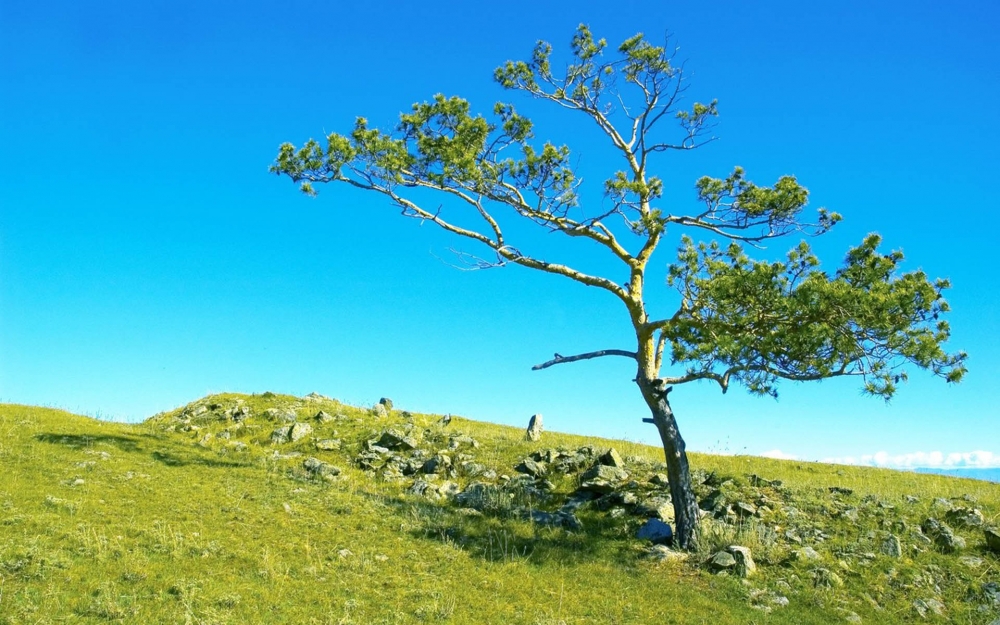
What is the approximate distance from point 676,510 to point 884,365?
6.13 meters

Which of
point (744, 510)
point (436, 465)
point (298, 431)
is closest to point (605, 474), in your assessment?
point (744, 510)

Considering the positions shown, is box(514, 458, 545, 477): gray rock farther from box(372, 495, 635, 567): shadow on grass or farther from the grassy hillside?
box(372, 495, 635, 567): shadow on grass

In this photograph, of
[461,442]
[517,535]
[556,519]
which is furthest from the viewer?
[461,442]

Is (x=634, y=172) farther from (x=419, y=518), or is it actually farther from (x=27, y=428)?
(x=27, y=428)

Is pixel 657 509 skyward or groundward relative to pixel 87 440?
groundward

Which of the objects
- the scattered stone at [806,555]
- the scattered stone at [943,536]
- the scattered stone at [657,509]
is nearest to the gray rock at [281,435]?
the scattered stone at [657,509]

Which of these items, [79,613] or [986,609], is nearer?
[79,613]

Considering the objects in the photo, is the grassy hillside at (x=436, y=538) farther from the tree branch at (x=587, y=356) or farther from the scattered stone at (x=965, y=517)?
the tree branch at (x=587, y=356)

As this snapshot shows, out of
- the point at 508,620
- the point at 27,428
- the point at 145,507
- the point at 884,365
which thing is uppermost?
the point at 884,365

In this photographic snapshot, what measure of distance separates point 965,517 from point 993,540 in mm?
1846

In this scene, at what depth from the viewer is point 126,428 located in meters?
28.6

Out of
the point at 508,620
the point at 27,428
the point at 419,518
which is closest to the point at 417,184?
the point at 419,518

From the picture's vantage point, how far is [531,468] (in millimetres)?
24203

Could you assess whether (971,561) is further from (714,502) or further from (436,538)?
(436,538)
